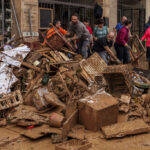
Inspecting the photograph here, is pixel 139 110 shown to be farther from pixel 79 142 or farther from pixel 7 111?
pixel 7 111

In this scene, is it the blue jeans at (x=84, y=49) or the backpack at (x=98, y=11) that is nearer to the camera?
the blue jeans at (x=84, y=49)

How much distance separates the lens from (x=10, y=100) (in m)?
5.88

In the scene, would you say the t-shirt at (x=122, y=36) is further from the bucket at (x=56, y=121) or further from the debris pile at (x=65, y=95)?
the bucket at (x=56, y=121)

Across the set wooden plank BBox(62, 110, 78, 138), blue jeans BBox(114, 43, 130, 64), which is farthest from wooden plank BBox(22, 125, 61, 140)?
blue jeans BBox(114, 43, 130, 64)

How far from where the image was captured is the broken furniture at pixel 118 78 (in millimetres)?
6125

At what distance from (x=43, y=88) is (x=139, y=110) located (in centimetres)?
216

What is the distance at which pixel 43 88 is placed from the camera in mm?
6035

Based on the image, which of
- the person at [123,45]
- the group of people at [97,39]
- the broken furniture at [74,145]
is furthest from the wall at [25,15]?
the broken furniture at [74,145]

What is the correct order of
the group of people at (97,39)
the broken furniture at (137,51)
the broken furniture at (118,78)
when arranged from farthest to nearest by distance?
1. the broken furniture at (137,51)
2. the group of people at (97,39)
3. the broken furniture at (118,78)

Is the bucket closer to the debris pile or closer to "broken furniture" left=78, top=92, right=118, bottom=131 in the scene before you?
the debris pile

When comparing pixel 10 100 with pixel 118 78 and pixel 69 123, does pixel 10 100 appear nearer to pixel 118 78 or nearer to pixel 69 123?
pixel 69 123

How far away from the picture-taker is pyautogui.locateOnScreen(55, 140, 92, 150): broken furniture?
4025 mm

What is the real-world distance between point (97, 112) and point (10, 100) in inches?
83.2

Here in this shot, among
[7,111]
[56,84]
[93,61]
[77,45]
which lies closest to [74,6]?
[77,45]
